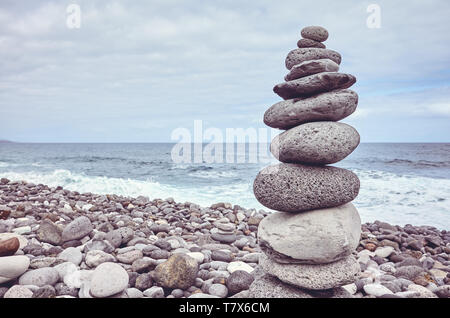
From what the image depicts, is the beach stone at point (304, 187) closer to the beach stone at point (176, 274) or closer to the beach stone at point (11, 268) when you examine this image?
the beach stone at point (176, 274)

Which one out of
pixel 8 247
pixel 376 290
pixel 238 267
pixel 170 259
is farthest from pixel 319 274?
pixel 8 247

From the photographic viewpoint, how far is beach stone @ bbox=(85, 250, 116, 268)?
16.4ft

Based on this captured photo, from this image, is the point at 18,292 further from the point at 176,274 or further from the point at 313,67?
the point at 313,67

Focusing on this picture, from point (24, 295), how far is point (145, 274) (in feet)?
4.80

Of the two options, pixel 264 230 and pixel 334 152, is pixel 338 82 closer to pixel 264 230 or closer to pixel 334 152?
pixel 334 152

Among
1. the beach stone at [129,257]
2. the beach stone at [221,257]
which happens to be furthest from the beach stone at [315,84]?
the beach stone at [129,257]

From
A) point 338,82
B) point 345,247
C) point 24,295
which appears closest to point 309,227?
point 345,247

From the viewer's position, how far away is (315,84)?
410 cm

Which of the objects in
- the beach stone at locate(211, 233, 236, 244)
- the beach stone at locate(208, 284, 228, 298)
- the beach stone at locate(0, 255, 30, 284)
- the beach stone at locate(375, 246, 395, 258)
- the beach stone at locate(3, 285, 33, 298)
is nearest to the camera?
the beach stone at locate(3, 285, 33, 298)

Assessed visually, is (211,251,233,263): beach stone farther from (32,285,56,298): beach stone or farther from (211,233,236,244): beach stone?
(32,285,56,298): beach stone

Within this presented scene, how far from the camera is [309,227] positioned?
3961 mm

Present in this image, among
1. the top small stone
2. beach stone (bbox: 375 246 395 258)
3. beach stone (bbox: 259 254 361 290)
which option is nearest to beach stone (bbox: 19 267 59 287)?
beach stone (bbox: 259 254 361 290)

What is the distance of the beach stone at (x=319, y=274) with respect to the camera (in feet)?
13.1

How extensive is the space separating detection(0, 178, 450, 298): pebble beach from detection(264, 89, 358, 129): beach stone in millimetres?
2030
